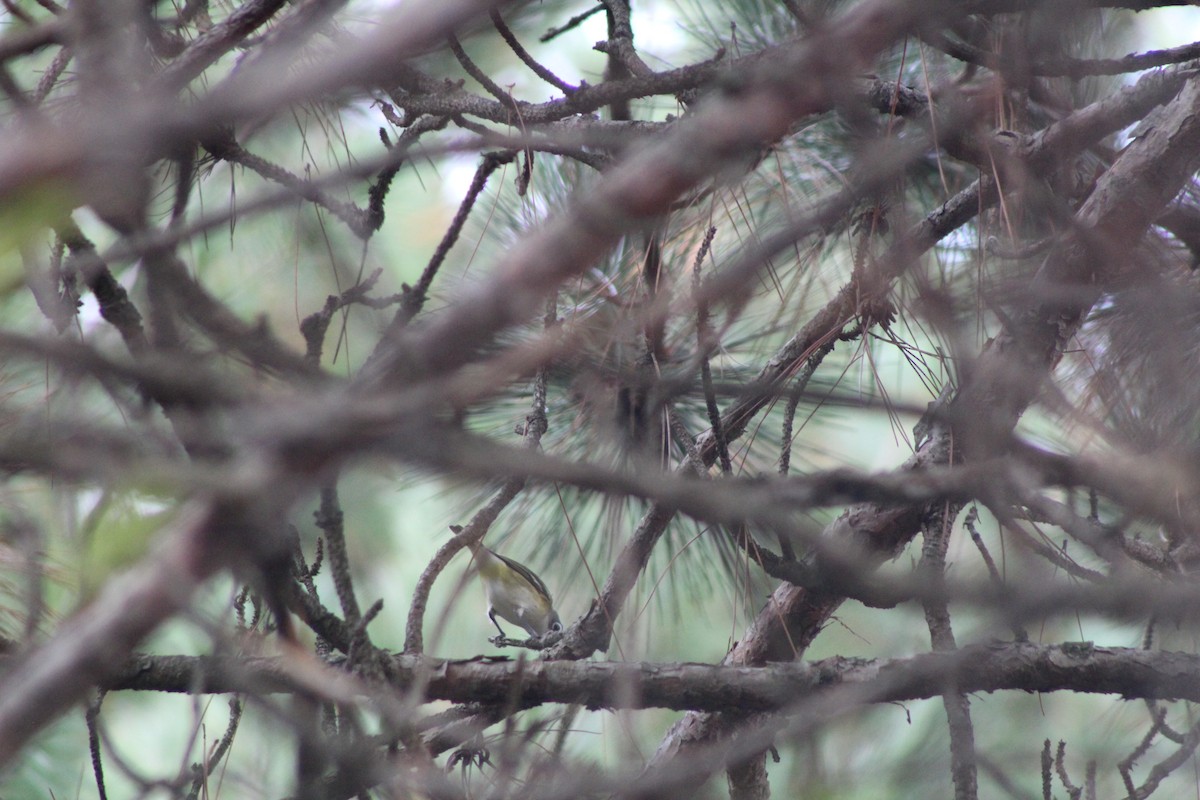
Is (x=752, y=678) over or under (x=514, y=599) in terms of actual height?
under

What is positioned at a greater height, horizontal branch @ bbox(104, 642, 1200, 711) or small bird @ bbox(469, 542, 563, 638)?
small bird @ bbox(469, 542, 563, 638)

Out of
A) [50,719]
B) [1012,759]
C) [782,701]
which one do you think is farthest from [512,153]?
[1012,759]

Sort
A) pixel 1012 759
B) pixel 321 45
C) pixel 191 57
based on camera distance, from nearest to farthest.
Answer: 1. pixel 191 57
2. pixel 321 45
3. pixel 1012 759

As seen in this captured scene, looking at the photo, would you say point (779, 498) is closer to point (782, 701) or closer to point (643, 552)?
point (782, 701)

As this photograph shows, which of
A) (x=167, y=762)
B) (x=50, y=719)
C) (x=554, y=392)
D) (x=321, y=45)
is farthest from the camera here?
(x=167, y=762)

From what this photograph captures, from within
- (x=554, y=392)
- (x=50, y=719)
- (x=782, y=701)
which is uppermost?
(x=554, y=392)

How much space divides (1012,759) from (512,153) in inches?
47.9

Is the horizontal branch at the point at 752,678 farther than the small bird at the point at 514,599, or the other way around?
the small bird at the point at 514,599

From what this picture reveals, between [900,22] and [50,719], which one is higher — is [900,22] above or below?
above

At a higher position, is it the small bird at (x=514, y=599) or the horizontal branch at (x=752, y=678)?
the small bird at (x=514, y=599)

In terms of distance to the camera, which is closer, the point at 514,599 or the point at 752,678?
the point at 752,678

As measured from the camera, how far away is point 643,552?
1.13m

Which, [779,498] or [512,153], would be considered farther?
[512,153]

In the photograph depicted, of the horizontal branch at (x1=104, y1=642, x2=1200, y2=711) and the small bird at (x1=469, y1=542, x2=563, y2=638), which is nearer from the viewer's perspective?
the horizontal branch at (x1=104, y1=642, x2=1200, y2=711)
